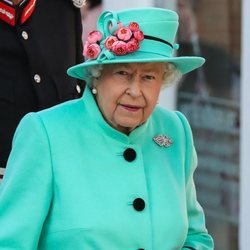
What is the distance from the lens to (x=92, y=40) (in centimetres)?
292

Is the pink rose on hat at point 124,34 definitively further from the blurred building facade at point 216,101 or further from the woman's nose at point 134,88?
the blurred building facade at point 216,101

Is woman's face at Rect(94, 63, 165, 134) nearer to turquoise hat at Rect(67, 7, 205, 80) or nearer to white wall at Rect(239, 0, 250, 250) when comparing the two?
turquoise hat at Rect(67, 7, 205, 80)

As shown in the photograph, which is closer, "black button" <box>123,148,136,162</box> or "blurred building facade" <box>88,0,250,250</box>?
"black button" <box>123,148,136,162</box>

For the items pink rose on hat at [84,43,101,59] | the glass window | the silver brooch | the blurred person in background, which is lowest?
the glass window

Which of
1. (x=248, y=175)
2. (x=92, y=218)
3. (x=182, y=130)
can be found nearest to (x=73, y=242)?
(x=92, y=218)

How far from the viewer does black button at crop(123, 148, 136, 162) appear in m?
2.93

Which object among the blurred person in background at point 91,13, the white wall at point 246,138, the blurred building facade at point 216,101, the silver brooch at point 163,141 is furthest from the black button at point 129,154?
the blurred person in background at point 91,13

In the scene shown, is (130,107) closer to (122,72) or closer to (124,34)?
(122,72)

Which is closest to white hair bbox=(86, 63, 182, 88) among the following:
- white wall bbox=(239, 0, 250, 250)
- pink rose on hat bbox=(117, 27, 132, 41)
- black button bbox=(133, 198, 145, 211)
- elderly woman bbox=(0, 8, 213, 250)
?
elderly woman bbox=(0, 8, 213, 250)

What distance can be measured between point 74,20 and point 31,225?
1.26 m

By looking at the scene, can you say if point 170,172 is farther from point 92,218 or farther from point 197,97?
point 197,97

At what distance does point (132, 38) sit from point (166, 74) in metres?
0.23

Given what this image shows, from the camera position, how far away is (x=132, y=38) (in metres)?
2.86

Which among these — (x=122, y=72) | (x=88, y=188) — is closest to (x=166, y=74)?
(x=122, y=72)
